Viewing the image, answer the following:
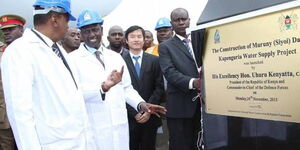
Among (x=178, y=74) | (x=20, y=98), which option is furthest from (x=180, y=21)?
(x=20, y=98)

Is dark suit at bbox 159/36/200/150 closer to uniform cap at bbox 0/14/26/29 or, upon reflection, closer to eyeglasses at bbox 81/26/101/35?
eyeglasses at bbox 81/26/101/35

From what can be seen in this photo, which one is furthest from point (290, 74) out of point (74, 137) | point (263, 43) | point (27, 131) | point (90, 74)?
point (90, 74)

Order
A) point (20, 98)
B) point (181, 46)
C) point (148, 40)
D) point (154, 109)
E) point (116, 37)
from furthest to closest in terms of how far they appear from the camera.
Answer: point (148, 40) → point (116, 37) → point (181, 46) → point (154, 109) → point (20, 98)

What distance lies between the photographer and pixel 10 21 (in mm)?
5023

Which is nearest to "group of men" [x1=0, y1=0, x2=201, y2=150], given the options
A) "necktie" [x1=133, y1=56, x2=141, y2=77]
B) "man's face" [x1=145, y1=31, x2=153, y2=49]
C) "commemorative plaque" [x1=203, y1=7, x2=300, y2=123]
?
"necktie" [x1=133, y1=56, x2=141, y2=77]

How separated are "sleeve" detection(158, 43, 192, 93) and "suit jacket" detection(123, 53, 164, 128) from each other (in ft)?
1.62

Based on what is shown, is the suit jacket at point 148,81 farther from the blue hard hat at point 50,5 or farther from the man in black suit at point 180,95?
the blue hard hat at point 50,5

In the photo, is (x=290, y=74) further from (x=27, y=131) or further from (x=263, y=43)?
(x=27, y=131)

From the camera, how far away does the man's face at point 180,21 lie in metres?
4.50

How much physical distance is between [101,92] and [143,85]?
1629 mm

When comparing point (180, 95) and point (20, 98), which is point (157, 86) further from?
point (20, 98)

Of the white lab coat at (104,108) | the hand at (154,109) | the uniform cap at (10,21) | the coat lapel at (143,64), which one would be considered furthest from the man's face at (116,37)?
the hand at (154,109)

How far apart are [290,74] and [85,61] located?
199cm

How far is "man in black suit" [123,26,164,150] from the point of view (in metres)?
4.76
